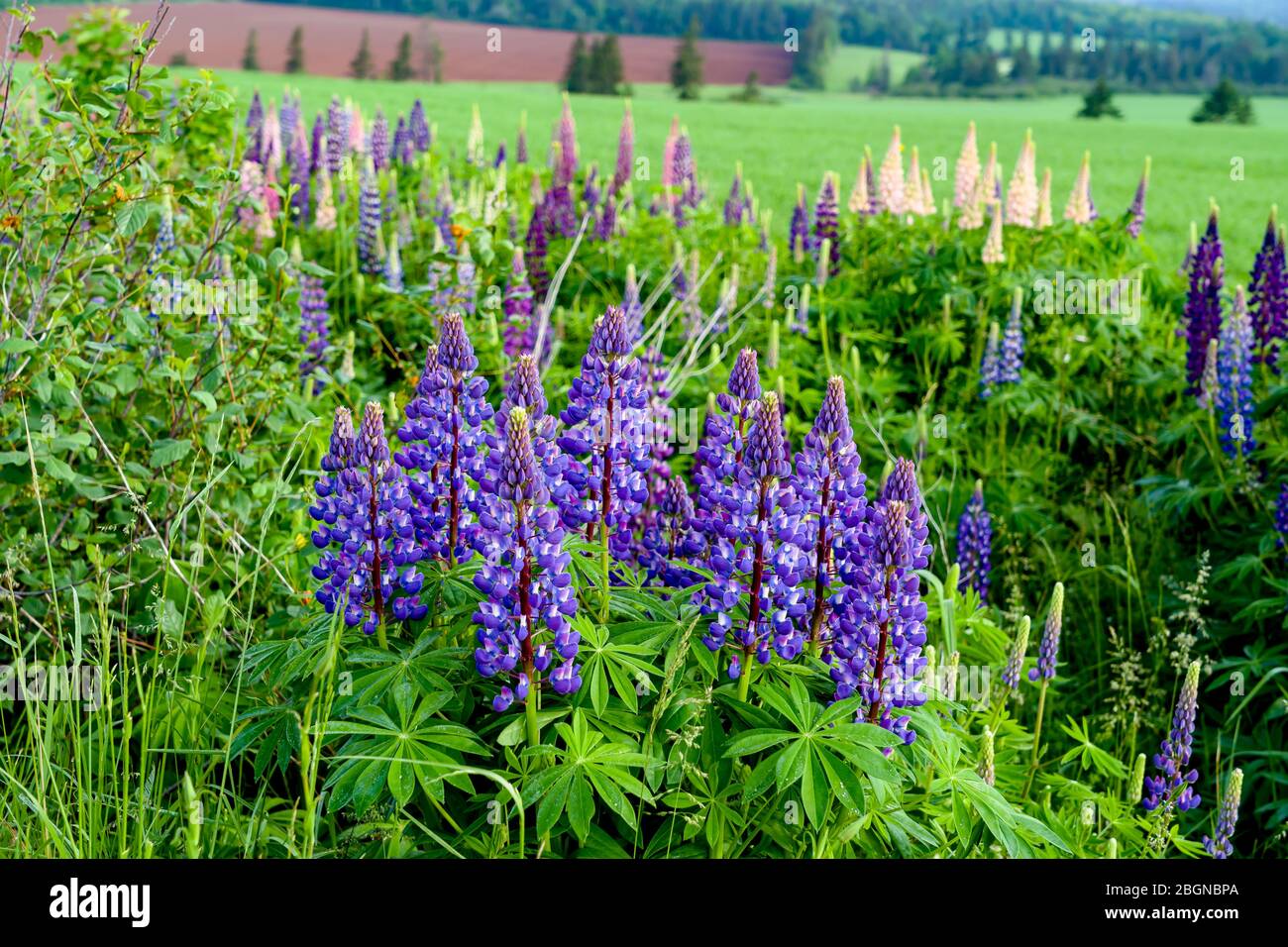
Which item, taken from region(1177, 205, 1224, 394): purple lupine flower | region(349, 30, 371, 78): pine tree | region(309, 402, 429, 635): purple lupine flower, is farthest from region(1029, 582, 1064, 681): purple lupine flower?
region(349, 30, 371, 78): pine tree

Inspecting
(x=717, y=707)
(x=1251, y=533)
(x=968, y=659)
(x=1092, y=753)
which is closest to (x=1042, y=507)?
(x=1251, y=533)

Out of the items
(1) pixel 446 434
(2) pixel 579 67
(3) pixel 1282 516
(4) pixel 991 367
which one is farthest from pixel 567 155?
(2) pixel 579 67

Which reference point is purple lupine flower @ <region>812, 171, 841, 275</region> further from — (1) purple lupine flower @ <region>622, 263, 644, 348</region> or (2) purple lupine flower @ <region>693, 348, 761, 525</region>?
(2) purple lupine flower @ <region>693, 348, 761, 525</region>

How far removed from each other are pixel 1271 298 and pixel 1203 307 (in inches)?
11.0

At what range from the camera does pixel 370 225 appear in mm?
7930

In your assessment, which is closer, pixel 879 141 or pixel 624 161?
pixel 624 161

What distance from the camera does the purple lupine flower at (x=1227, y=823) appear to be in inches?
141

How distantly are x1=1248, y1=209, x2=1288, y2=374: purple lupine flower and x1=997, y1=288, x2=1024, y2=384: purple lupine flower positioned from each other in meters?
1.04

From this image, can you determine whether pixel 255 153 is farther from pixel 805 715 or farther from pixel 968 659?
pixel 805 715

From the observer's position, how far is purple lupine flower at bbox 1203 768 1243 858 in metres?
3.57

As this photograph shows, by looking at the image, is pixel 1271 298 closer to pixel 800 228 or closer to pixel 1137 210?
pixel 1137 210

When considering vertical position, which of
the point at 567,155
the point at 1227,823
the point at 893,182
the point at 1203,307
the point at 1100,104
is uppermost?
the point at 1100,104

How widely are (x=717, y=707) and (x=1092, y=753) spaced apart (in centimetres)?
153
